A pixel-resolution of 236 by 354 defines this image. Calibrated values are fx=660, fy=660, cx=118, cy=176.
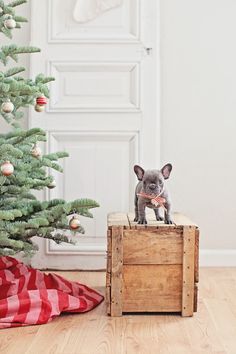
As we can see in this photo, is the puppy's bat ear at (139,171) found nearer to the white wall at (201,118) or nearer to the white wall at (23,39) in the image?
the white wall at (201,118)

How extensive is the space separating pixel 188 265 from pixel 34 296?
2.00 feet

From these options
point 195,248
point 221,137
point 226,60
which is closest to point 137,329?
point 195,248

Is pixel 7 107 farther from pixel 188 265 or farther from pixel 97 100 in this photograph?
pixel 97 100

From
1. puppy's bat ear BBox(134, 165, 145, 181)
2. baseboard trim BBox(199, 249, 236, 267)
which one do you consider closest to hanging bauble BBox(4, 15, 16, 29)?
puppy's bat ear BBox(134, 165, 145, 181)

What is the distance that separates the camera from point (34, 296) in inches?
99.7

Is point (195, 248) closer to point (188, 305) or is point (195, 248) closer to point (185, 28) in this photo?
point (188, 305)

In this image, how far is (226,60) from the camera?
3648mm

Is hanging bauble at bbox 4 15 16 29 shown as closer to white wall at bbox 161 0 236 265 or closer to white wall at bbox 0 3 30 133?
white wall at bbox 0 3 30 133

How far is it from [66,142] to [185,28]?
2.99 ft

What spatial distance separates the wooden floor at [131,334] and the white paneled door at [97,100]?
989mm

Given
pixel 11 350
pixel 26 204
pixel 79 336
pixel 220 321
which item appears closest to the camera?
pixel 11 350

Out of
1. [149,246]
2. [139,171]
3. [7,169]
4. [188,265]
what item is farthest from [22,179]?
[188,265]

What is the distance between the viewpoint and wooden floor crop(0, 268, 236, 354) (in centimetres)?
213

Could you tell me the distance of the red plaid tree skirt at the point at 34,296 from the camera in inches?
96.3
